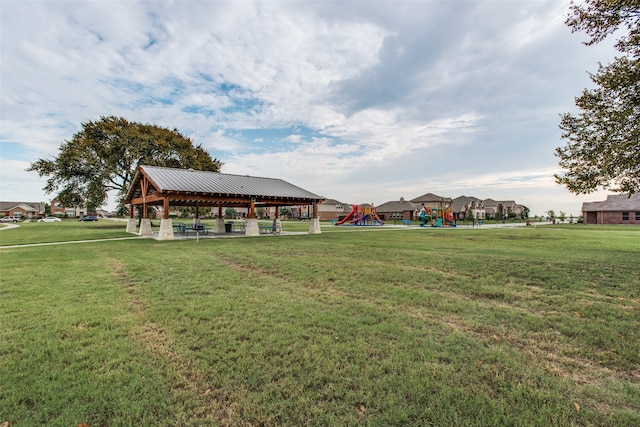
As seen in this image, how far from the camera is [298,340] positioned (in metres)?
4.06

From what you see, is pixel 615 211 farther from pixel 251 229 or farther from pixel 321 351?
pixel 321 351

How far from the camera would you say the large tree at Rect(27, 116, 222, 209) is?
1228 inches

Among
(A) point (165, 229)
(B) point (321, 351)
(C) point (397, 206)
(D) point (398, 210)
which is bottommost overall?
(B) point (321, 351)

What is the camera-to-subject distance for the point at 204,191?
19109 mm

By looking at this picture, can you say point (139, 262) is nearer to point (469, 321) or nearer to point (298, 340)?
point (298, 340)

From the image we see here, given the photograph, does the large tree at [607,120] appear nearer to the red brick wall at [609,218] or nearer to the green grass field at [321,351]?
the green grass field at [321,351]

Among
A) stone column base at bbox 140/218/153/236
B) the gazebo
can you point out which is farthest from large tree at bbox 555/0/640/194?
stone column base at bbox 140/218/153/236

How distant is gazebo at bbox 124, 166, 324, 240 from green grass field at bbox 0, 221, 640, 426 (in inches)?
443

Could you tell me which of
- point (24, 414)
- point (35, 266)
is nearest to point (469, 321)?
point (24, 414)

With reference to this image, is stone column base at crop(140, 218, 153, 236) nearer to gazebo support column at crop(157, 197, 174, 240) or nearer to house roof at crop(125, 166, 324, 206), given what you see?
house roof at crop(125, 166, 324, 206)

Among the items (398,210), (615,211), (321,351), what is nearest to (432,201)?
(398,210)

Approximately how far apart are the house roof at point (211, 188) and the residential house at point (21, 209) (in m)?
87.7

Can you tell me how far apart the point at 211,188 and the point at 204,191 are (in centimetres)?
122

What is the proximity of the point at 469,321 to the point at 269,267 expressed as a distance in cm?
585
